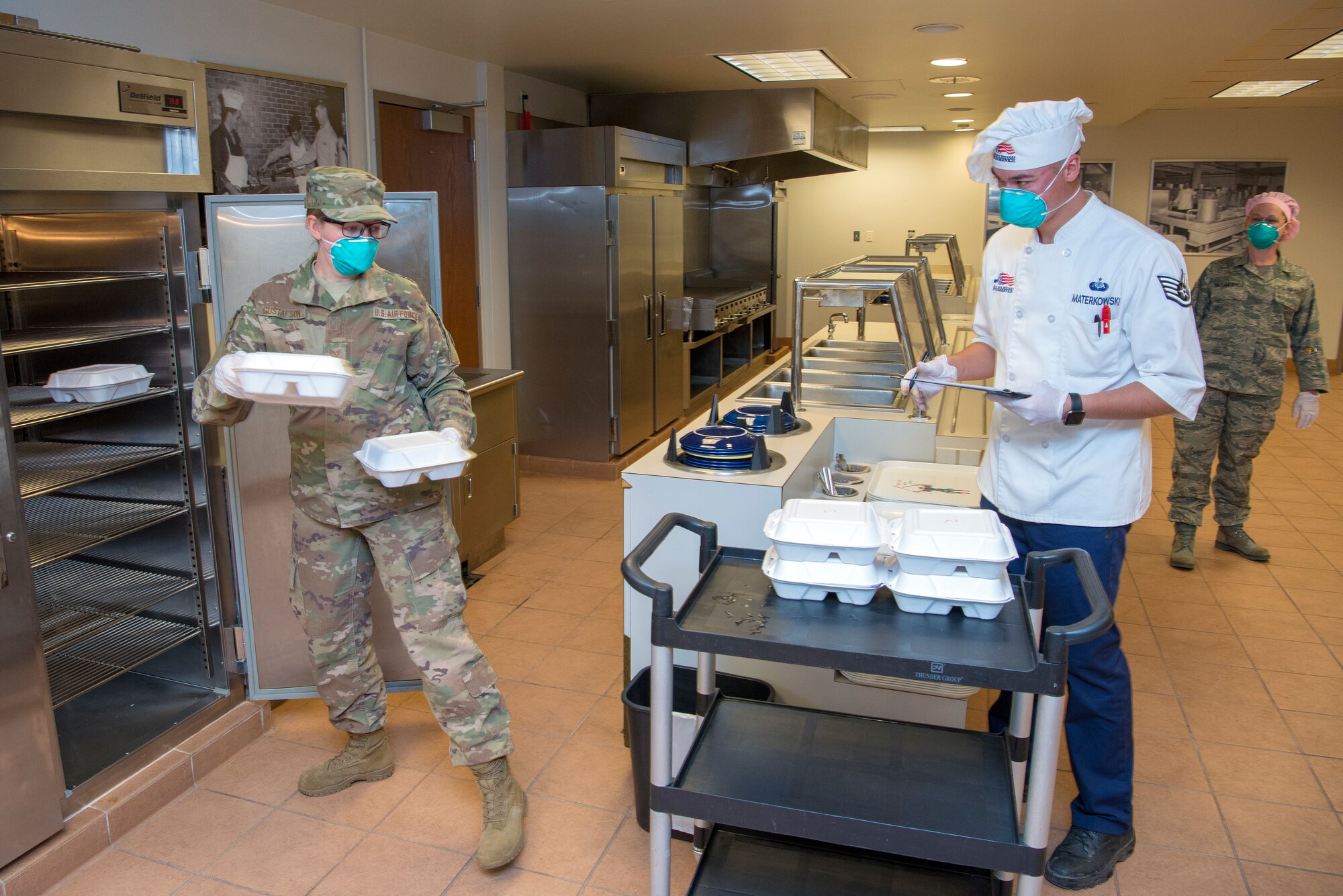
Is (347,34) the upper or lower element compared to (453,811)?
upper

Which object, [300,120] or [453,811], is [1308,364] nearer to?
[453,811]

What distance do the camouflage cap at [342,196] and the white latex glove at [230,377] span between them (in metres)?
0.39

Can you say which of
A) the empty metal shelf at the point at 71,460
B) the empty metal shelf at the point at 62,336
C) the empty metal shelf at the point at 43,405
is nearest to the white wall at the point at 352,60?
the empty metal shelf at the point at 62,336

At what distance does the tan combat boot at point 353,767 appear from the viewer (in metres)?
2.64

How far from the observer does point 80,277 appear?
2570mm

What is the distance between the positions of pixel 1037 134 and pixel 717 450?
3.49 feet

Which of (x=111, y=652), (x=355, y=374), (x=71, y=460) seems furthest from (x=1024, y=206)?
(x=111, y=652)

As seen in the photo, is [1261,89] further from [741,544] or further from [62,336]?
[62,336]

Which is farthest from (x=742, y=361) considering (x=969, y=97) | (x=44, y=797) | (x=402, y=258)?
(x=44, y=797)

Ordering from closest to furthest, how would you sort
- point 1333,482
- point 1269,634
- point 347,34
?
point 1269,634, point 347,34, point 1333,482

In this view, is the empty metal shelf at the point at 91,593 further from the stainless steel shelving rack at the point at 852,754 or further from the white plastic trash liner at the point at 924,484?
the white plastic trash liner at the point at 924,484

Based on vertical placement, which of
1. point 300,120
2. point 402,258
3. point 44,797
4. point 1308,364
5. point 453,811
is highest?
point 300,120

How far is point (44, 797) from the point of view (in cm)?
225

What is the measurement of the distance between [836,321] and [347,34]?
2.76 m
